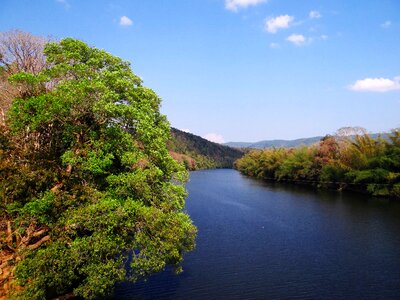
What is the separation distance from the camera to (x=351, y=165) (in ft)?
236

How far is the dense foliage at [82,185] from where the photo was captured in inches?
656

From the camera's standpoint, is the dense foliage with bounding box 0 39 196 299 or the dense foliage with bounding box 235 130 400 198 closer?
the dense foliage with bounding box 0 39 196 299

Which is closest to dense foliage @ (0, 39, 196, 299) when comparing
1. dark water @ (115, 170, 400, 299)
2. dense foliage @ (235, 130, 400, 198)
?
dark water @ (115, 170, 400, 299)

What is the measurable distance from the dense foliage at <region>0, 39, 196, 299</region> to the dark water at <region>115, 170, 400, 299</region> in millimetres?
4416

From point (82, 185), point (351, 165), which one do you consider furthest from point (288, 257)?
point (351, 165)

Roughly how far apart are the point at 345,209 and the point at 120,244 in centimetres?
Answer: 4219

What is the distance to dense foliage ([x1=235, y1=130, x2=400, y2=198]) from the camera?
6184 centimetres

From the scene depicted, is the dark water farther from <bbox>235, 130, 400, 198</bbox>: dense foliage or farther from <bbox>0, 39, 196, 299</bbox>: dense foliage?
<bbox>235, 130, 400, 198</bbox>: dense foliage

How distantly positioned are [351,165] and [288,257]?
50.2m

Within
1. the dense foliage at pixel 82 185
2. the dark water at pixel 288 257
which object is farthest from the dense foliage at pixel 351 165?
the dense foliage at pixel 82 185

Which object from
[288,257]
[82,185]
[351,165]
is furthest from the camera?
[351,165]

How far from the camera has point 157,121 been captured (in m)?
23.1

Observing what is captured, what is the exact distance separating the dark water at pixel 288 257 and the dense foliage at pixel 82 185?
442 cm

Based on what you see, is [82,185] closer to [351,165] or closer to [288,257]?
[288,257]
